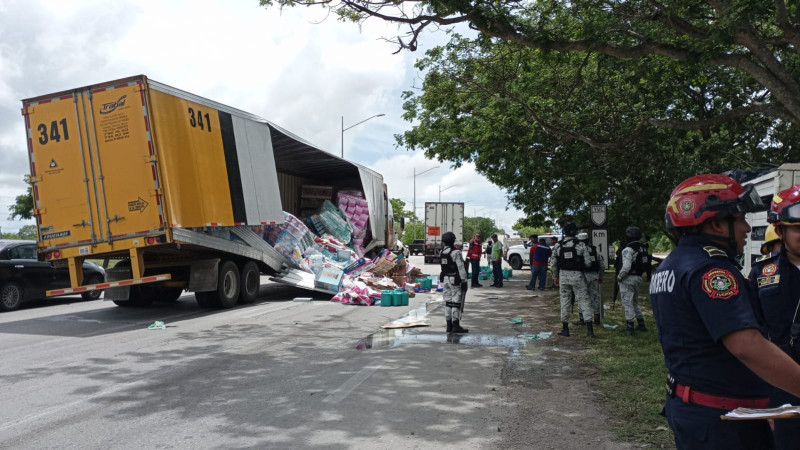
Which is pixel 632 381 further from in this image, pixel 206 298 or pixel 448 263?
pixel 206 298

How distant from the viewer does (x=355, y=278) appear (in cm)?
1549

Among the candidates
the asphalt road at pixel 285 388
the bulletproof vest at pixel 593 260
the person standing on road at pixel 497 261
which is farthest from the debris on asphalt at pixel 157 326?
the person standing on road at pixel 497 261

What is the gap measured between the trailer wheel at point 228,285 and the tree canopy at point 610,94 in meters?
5.97

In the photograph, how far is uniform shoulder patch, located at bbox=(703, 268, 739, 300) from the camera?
2.15 metres

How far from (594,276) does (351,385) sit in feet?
18.6

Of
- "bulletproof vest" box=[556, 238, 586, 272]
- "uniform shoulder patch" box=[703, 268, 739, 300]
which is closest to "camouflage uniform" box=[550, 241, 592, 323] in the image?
"bulletproof vest" box=[556, 238, 586, 272]

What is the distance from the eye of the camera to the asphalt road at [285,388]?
15.2 feet

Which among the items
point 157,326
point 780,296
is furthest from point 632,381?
point 157,326

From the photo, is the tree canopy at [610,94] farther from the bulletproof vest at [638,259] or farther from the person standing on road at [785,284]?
the person standing on road at [785,284]

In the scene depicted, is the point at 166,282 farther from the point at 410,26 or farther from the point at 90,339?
the point at 410,26

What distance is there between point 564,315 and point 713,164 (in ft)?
35.9

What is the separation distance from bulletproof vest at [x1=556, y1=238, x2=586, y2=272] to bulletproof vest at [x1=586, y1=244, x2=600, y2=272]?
0.22 metres

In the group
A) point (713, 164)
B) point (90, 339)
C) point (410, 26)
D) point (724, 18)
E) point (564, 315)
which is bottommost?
point (564, 315)

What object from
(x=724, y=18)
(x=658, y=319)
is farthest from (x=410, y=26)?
(x=658, y=319)
